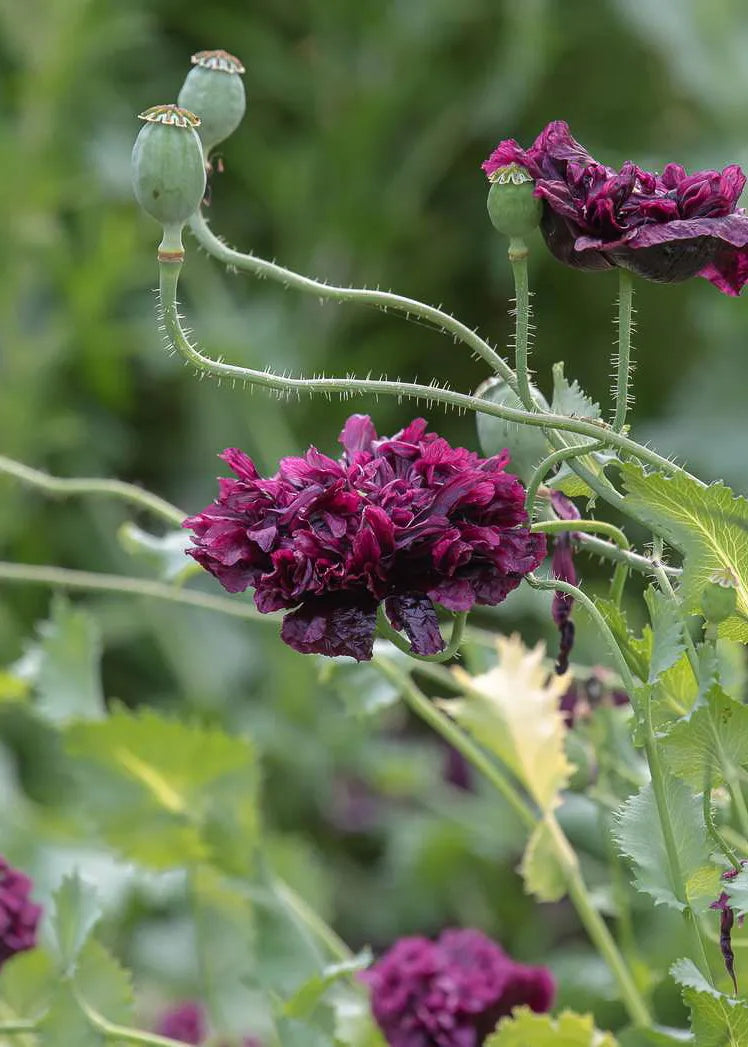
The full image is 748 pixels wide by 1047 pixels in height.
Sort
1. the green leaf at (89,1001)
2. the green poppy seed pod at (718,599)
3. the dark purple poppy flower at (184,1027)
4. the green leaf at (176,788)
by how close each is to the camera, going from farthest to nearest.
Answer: the dark purple poppy flower at (184,1027)
the green leaf at (176,788)
the green leaf at (89,1001)
the green poppy seed pod at (718,599)

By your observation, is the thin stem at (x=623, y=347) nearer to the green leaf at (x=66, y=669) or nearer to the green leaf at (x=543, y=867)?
the green leaf at (x=543, y=867)

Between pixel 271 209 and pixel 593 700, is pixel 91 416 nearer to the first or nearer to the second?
pixel 271 209

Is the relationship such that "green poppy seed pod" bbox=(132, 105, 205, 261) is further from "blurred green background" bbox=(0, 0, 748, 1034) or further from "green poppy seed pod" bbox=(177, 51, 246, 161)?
"blurred green background" bbox=(0, 0, 748, 1034)

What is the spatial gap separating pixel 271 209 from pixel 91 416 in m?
0.27

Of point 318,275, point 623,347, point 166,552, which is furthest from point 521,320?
point 318,275

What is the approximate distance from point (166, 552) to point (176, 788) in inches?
4.0

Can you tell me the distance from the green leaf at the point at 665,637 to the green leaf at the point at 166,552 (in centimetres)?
21

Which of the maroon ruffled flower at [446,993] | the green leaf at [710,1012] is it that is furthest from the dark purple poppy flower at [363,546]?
the maroon ruffled flower at [446,993]

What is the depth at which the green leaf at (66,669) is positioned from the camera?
622 millimetres

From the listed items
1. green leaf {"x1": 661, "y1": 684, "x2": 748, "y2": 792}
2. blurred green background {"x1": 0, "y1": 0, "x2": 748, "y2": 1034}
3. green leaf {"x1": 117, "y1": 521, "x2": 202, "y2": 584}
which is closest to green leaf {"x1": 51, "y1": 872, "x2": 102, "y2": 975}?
green leaf {"x1": 117, "y1": 521, "x2": 202, "y2": 584}

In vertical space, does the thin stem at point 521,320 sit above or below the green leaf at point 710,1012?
above

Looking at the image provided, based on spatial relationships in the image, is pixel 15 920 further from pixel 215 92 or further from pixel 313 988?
pixel 215 92

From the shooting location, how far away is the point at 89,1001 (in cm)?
51

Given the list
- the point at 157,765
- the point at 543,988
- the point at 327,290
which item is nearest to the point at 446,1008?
the point at 543,988
